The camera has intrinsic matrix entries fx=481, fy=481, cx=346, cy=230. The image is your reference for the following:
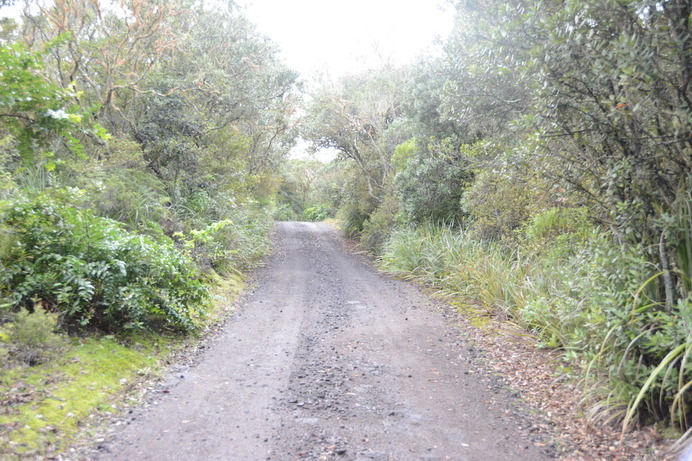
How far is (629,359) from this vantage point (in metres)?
4.32

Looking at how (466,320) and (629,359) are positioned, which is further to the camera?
(466,320)

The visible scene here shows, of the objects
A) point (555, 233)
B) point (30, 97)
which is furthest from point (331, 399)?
point (555, 233)

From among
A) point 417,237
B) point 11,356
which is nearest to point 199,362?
point 11,356

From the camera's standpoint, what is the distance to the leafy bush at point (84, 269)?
5.32 metres

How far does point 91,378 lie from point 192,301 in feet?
7.40

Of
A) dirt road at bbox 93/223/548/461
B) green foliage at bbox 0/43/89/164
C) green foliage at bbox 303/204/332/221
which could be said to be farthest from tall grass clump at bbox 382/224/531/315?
green foliage at bbox 303/204/332/221

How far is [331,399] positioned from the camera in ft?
16.2

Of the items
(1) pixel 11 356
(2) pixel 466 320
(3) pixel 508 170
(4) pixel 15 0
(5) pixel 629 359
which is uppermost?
(4) pixel 15 0

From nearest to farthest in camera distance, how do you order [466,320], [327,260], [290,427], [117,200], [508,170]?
1. [290,427]
2. [508,170]
3. [466,320]
4. [117,200]
5. [327,260]

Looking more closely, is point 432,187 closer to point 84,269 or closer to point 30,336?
point 84,269

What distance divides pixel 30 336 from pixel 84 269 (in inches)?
41.3

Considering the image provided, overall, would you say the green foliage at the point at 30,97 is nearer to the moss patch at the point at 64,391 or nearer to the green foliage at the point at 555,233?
the moss patch at the point at 64,391

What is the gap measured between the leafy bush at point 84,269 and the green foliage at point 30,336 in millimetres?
290

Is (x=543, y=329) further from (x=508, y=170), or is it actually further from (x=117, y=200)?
(x=117, y=200)
